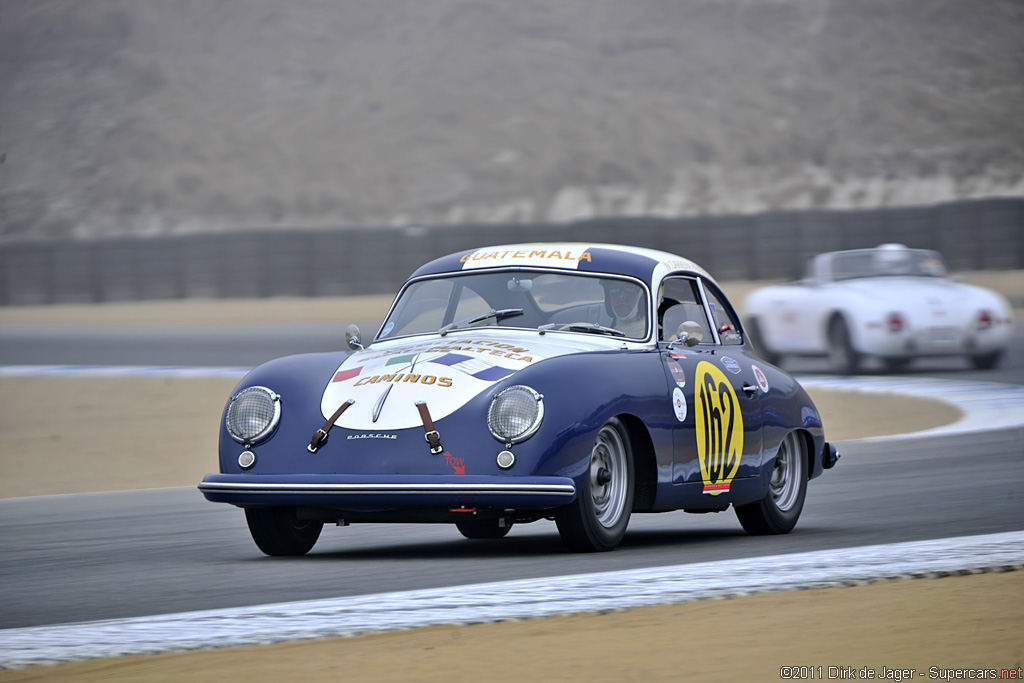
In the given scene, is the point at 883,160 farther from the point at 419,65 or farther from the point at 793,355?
the point at 793,355

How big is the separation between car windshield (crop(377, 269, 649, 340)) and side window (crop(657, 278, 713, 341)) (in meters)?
0.15

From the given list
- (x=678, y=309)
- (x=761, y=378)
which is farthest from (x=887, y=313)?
(x=678, y=309)

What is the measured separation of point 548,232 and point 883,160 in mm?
29624

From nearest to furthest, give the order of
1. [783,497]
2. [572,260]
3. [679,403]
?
1. [679,403]
2. [572,260]
3. [783,497]

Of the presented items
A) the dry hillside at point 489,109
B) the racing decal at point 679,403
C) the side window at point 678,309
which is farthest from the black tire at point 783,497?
the dry hillside at point 489,109

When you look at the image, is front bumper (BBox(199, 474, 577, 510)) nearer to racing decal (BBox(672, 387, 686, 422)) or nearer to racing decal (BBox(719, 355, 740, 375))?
racing decal (BBox(672, 387, 686, 422))

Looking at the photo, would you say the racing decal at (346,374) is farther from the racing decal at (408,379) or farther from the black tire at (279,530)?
the black tire at (279,530)

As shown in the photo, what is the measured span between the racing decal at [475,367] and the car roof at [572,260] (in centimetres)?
92

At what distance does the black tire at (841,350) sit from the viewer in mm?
18125

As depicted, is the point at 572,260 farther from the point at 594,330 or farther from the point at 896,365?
the point at 896,365

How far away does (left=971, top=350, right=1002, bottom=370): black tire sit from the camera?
18312 millimetres

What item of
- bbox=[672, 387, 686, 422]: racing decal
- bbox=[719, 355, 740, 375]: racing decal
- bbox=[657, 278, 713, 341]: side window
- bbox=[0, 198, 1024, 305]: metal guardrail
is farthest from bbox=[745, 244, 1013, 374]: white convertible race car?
bbox=[0, 198, 1024, 305]: metal guardrail

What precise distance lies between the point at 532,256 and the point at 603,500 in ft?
4.76

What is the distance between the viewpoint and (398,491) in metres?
6.24
